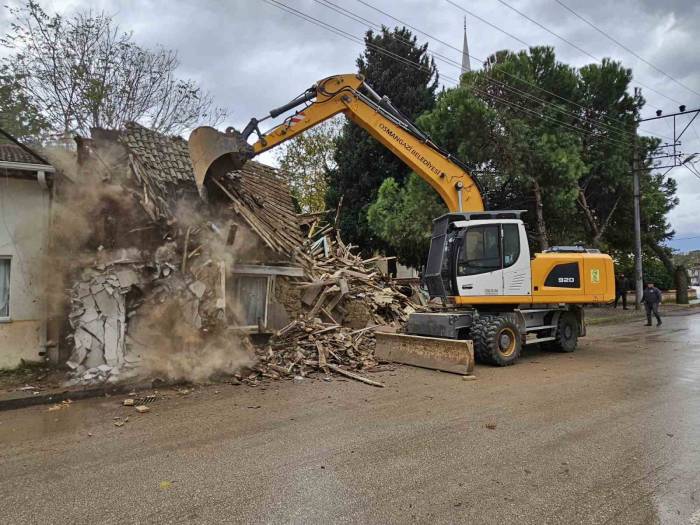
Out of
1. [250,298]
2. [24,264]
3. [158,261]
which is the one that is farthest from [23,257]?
[250,298]

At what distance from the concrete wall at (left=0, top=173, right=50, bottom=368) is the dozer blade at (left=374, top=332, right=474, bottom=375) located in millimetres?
6719

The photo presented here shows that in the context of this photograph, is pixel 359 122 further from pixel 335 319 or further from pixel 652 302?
pixel 652 302

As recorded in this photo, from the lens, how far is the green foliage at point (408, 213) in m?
19.2

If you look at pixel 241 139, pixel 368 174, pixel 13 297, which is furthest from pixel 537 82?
pixel 13 297

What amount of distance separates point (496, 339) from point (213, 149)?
6.79 meters

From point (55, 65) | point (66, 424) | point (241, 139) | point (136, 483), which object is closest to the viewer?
point (136, 483)

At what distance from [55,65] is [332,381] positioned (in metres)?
15.5

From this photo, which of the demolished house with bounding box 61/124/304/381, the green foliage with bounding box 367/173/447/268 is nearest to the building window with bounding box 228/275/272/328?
the demolished house with bounding box 61/124/304/381

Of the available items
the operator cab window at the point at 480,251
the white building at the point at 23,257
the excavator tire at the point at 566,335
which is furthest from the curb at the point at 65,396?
the excavator tire at the point at 566,335

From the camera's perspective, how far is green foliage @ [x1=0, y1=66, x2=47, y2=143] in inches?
635

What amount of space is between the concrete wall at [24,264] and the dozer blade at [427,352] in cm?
→ 672

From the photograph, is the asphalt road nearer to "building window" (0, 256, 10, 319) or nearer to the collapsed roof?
"building window" (0, 256, 10, 319)

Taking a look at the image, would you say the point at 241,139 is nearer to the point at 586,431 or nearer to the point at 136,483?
the point at 136,483

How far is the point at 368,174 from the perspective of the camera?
2661 cm
